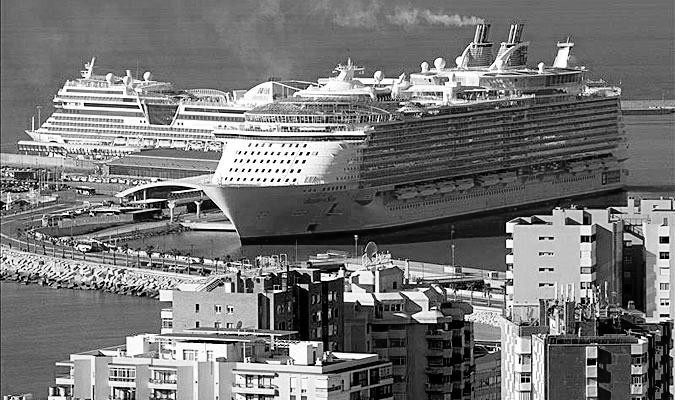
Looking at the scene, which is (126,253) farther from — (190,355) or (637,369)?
(637,369)

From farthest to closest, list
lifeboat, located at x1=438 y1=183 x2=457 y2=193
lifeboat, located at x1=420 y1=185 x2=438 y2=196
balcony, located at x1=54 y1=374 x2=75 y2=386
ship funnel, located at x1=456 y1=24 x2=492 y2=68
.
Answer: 1. lifeboat, located at x1=438 y1=183 x2=457 y2=193
2. lifeboat, located at x1=420 y1=185 x2=438 y2=196
3. ship funnel, located at x1=456 y1=24 x2=492 y2=68
4. balcony, located at x1=54 y1=374 x2=75 y2=386

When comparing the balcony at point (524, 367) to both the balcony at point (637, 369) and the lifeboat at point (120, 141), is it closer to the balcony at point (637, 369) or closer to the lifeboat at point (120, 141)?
the balcony at point (637, 369)

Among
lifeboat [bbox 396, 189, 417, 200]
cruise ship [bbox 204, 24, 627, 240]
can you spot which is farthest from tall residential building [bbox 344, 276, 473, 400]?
lifeboat [bbox 396, 189, 417, 200]

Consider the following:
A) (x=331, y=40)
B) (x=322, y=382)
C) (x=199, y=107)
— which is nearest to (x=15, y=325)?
(x=331, y=40)

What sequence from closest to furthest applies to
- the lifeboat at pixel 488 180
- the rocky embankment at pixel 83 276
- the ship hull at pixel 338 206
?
the rocky embankment at pixel 83 276 < the ship hull at pixel 338 206 < the lifeboat at pixel 488 180

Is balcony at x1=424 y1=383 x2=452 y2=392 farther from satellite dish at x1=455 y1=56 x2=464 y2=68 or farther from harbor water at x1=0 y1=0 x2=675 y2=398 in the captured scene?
satellite dish at x1=455 y1=56 x2=464 y2=68

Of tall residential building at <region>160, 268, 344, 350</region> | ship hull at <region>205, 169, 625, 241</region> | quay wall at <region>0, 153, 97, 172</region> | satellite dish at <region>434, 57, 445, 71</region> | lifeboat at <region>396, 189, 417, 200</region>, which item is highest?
satellite dish at <region>434, 57, 445, 71</region>

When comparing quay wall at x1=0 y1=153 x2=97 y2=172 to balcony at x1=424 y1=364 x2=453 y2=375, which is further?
quay wall at x1=0 y1=153 x2=97 y2=172

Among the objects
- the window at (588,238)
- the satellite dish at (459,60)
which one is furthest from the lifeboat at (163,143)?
the window at (588,238)
